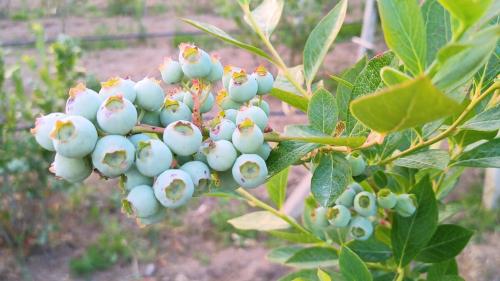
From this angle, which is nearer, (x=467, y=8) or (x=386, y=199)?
(x=467, y=8)

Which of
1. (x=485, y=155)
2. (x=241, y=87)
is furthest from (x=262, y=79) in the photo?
(x=485, y=155)

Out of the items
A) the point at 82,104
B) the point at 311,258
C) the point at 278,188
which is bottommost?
the point at 311,258

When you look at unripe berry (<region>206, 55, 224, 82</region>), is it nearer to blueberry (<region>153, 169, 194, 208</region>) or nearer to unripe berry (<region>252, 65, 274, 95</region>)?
unripe berry (<region>252, 65, 274, 95</region>)

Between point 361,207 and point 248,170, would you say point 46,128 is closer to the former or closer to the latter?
point 248,170

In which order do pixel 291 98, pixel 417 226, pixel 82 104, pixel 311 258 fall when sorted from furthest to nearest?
pixel 311 258 < pixel 417 226 < pixel 291 98 < pixel 82 104

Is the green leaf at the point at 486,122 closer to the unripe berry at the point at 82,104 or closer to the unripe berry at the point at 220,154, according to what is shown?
the unripe berry at the point at 220,154

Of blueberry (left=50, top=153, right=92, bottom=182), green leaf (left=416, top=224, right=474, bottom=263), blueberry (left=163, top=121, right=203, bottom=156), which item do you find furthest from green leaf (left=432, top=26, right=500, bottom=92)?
green leaf (left=416, top=224, right=474, bottom=263)
